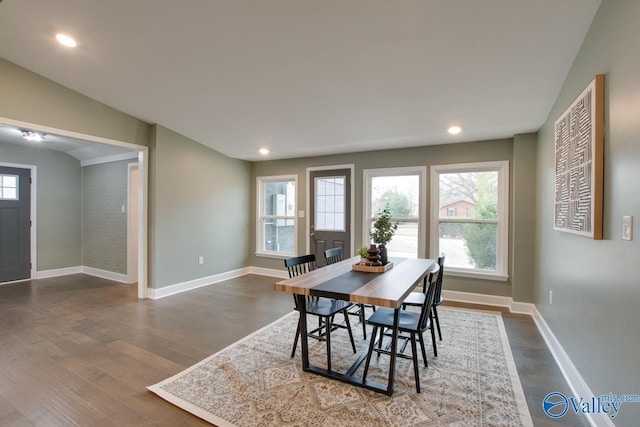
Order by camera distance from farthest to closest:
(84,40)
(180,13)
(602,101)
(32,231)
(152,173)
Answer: (32,231) < (152,173) < (84,40) < (180,13) < (602,101)

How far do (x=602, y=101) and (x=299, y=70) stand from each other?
2.27 meters

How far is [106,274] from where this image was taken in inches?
225

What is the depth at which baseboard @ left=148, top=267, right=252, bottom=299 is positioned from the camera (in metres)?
4.39

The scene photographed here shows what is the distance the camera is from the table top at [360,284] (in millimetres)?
1941

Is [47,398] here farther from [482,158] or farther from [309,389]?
[482,158]

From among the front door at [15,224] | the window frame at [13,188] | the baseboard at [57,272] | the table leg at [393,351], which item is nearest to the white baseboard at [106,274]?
the baseboard at [57,272]

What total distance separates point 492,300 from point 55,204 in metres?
7.85

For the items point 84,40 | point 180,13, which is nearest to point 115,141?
point 84,40

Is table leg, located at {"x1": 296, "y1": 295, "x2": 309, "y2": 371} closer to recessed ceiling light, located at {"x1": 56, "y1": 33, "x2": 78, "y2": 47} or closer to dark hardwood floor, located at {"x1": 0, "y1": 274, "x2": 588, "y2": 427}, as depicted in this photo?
dark hardwood floor, located at {"x1": 0, "y1": 274, "x2": 588, "y2": 427}

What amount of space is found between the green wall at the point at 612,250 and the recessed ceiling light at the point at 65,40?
13.1 ft

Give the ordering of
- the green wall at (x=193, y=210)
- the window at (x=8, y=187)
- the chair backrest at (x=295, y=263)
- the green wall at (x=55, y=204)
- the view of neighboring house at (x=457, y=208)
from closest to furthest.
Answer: the chair backrest at (x=295, y=263)
the view of neighboring house at (x=457, y=208)
the green wall at (x=193, y=210)
the window at (x=8, y=187)
the green wall at (x=55, y=204)

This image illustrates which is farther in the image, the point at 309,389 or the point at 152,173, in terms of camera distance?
the point at 152,173

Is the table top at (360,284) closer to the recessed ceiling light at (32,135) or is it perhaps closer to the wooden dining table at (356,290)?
the wooden dining table at (356,290)

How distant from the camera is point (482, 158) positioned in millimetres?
4125
